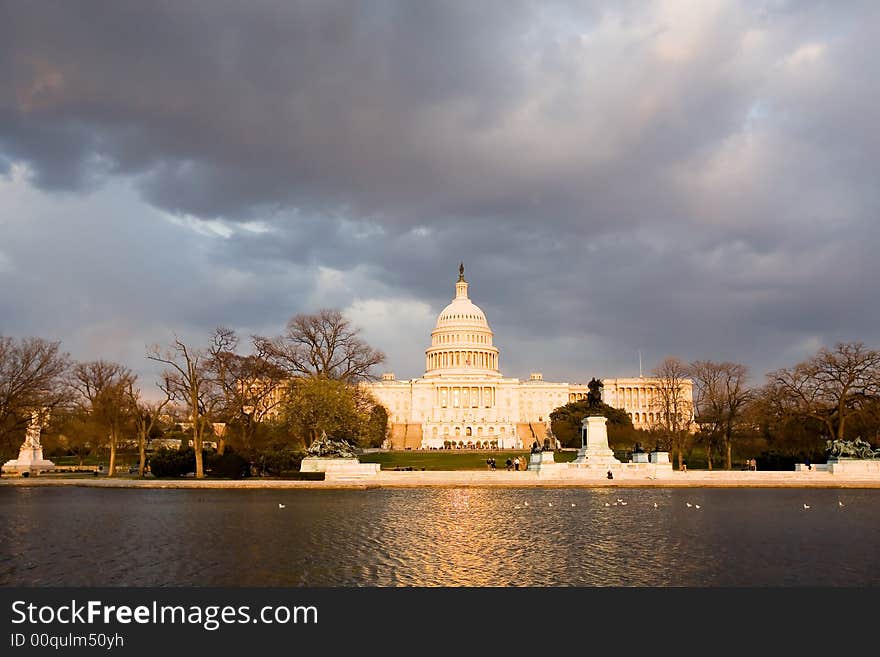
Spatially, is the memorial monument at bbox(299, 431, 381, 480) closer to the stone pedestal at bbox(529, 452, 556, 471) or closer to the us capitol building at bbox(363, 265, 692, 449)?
the stone pedestal at bbox(529, 452, 556, 471)

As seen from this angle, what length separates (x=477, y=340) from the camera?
17412 centimetres

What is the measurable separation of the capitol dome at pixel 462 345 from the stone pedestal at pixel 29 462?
A: 115 meters

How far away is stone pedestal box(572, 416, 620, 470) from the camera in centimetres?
4728

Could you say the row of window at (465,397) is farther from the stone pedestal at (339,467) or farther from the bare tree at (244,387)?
the stone pedestal at (339,467)

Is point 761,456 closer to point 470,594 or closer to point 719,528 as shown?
point 719,528

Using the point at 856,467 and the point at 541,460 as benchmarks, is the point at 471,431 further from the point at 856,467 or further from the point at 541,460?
the point at 856,467

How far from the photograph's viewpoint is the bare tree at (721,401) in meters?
59.2

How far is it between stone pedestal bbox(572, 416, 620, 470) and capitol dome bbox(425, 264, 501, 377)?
384ft

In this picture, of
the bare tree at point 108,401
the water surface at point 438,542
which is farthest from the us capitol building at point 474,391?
the water surface at point 438,542

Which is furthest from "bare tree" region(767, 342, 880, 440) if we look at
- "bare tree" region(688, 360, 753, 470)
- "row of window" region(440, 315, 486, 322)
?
"row of window" region(440, 315, 486, 322)

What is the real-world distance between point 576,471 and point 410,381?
416 feet

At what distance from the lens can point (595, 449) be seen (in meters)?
48.8

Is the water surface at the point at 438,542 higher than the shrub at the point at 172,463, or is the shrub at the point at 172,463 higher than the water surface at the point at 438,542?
the shrub at the point at 172,463

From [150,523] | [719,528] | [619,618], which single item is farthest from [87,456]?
[619,618]
